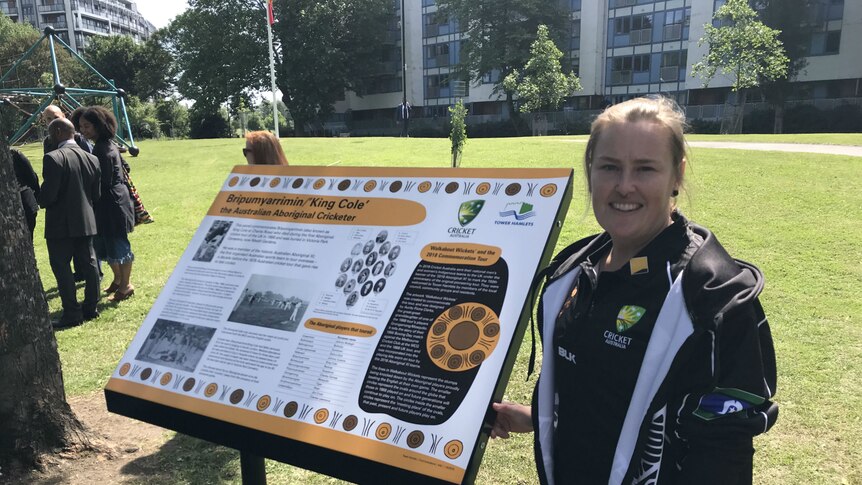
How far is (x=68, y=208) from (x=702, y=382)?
5.71 m

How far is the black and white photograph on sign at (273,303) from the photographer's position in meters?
2.08

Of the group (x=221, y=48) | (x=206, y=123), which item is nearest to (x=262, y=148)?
(x=206, y=123)

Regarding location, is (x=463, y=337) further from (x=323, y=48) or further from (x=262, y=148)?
(x=323, y=48)

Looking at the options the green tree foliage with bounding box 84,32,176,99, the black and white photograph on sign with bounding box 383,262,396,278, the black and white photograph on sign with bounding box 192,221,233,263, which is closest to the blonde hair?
the black and white photograph on sign with bounding box 383,262,396,278

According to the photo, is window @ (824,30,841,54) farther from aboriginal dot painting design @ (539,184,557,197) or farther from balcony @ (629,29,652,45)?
aboriginal dot painting design @ (539,184,557,197)

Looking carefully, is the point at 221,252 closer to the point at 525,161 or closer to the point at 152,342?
the point at 152,342

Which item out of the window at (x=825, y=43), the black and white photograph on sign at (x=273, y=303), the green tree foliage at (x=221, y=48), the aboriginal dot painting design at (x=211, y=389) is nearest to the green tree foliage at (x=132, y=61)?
the green tree foliage at (x=221, y=48)

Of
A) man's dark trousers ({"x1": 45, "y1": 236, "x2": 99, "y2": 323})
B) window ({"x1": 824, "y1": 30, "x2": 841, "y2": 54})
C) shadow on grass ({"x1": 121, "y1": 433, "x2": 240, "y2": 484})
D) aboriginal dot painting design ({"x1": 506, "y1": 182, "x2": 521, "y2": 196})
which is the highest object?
window ({"x1": 824, "y1": 30, "x2": 841, "y2": 54})

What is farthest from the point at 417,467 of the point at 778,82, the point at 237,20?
the point at 237,20

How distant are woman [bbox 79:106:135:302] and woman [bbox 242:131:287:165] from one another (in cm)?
242

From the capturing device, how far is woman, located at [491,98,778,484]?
132cm

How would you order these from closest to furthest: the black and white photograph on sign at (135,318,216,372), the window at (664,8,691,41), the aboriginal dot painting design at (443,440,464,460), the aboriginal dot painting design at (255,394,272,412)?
the aboriginal dot painting design at (443,440,464,460) < the aboriginal dot painting design at (255,394,272,412) < the black and white photograph on sign at (135,318,216,372) < the window at (664,8,691,41)

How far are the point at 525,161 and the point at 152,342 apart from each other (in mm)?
12415

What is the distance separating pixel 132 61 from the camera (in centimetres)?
5591
